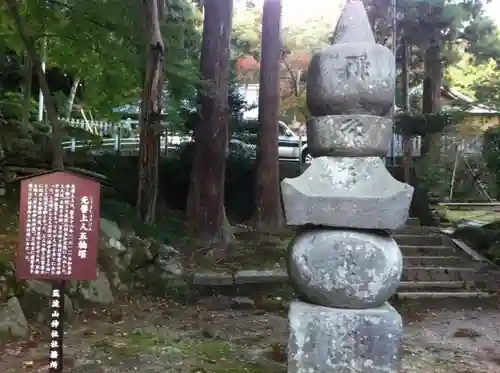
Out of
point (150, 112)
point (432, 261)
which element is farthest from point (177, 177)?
point (432, 261)

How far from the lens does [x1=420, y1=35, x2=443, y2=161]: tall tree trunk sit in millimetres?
16516

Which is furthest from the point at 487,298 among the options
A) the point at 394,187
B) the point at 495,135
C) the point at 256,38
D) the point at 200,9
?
the point at 256,38

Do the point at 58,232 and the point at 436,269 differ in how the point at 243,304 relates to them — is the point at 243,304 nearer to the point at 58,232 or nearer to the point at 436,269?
the point at 436,269

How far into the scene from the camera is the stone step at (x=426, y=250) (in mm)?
10867

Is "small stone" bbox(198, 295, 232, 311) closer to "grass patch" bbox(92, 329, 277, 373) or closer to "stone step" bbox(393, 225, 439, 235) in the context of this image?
"grass patch" bbox(92, 329, 277, 373)

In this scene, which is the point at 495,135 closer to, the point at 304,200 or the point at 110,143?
the point at 304,200

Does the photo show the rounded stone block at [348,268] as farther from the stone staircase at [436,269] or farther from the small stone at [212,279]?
the stone staircase at [436,269]

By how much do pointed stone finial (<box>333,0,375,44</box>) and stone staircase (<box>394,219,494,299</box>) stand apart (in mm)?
5764

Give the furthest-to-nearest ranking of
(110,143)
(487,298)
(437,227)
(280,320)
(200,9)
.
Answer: (200,9), (110,143), (437,227), (487,298), (280,320)

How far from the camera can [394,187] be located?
13.0ft

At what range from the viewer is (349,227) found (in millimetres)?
4008

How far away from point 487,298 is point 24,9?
8.89 metres

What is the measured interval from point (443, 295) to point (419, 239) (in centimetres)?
251

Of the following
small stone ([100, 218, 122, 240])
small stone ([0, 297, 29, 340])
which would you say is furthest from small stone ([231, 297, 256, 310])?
small stone ([0, 297, 29, 340])
